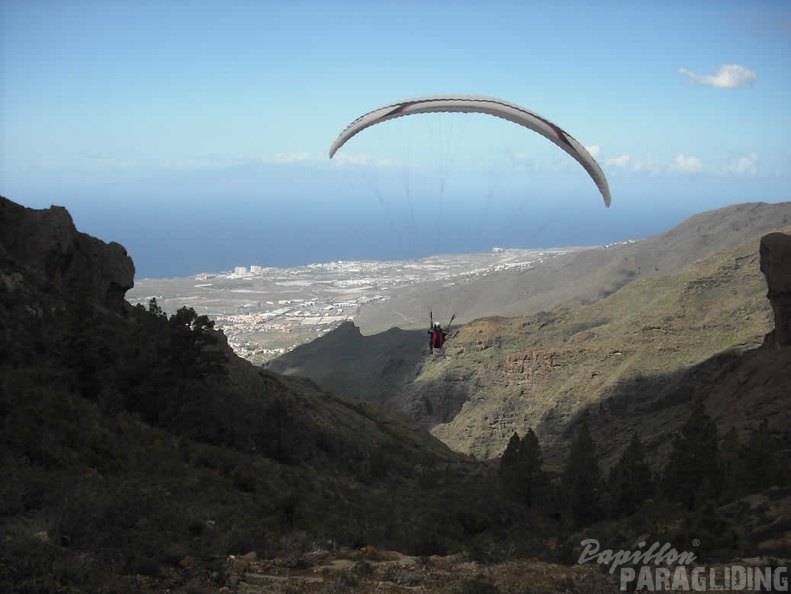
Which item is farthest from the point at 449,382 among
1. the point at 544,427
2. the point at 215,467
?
the point at 215,467

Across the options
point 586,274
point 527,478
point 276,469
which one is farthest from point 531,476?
point 586,274

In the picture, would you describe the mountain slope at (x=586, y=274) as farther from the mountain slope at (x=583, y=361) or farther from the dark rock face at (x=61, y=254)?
the dark rock face at (x=61, y=254)

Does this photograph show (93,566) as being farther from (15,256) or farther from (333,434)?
(15,256)

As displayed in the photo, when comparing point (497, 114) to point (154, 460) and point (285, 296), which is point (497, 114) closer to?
point (154, 460)

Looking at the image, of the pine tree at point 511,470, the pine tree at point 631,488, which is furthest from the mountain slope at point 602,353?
the pine tree at point 631,488

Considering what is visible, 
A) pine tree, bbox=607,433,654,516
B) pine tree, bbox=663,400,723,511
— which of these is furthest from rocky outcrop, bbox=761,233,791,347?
pine tree, bbox=607,433,654,516

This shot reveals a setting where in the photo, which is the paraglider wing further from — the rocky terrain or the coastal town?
the coastal town
